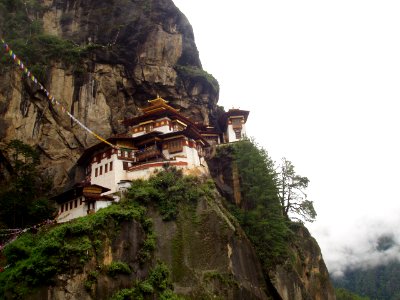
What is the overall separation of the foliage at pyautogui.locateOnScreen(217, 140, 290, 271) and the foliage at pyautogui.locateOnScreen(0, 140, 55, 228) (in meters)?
18.5

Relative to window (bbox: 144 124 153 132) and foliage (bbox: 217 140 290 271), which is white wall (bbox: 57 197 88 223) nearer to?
window (bbox: 144 124 153 132)

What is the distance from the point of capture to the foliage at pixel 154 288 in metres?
28.9

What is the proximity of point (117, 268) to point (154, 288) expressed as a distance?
3077mm

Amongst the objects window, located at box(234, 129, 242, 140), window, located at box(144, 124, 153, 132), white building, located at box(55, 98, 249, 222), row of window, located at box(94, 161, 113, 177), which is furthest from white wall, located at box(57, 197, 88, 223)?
window, located at box(234, 129, 242, 140)

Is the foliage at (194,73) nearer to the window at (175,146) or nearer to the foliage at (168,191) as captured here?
the window at (175,146)

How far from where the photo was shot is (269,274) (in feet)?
123

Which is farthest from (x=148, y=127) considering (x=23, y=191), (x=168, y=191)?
(x=23, y=191)

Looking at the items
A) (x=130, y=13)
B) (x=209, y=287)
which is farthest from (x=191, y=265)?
(x=130, y=13)

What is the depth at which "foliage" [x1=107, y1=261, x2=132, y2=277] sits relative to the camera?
29483 millimetres

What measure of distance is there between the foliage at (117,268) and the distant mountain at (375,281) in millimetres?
94295

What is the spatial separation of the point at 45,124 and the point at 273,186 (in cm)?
2677

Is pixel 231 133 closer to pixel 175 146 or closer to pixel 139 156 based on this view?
pixel 175 146

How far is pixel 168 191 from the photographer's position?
36.6 m

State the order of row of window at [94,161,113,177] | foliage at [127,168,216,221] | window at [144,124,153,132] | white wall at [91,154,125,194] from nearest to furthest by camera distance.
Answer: foliage at [127,168,216,221], white wall at [91,154,125,194], row of window at [94,161,113,177], window at [144,124,153,132]
